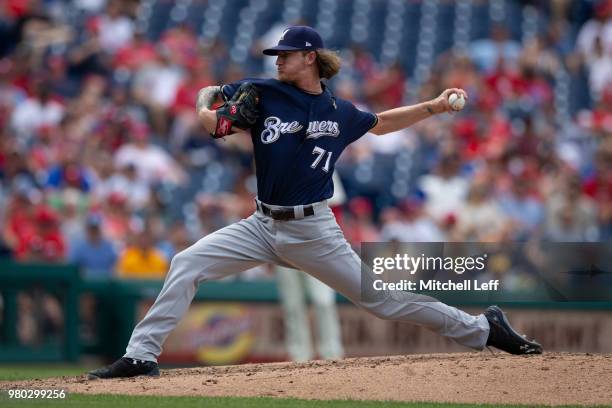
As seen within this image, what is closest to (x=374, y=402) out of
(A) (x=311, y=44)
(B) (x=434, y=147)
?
(A) (x=311, y=44)

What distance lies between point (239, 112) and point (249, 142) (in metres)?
8.00

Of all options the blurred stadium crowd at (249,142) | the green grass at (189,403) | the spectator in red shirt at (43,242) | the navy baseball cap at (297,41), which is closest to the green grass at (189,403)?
the green grass at (189,403)

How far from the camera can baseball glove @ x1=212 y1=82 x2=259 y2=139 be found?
6988 millimetres

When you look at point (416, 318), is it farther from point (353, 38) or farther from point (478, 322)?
point (353, 38)

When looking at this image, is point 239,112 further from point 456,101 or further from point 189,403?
point 189,403

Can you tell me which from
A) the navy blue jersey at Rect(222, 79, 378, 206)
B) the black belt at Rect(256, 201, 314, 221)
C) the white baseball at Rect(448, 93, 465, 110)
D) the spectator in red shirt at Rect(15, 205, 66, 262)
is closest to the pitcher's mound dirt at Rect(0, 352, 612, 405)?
the black belt at Rect(256, 201, 314, 221)

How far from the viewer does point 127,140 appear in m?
14.9

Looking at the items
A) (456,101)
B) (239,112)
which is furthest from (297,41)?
(456,101)

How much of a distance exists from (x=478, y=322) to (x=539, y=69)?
8882 mm

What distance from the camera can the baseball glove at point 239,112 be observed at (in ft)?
22.9

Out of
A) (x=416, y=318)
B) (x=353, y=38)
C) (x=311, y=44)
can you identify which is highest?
(x=353, y=38)

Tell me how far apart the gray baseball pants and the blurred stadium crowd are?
16.7ft

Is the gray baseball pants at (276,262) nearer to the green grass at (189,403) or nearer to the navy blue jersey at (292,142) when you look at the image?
the navy blue jersey at (292,142)

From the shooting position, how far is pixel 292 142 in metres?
7.15
